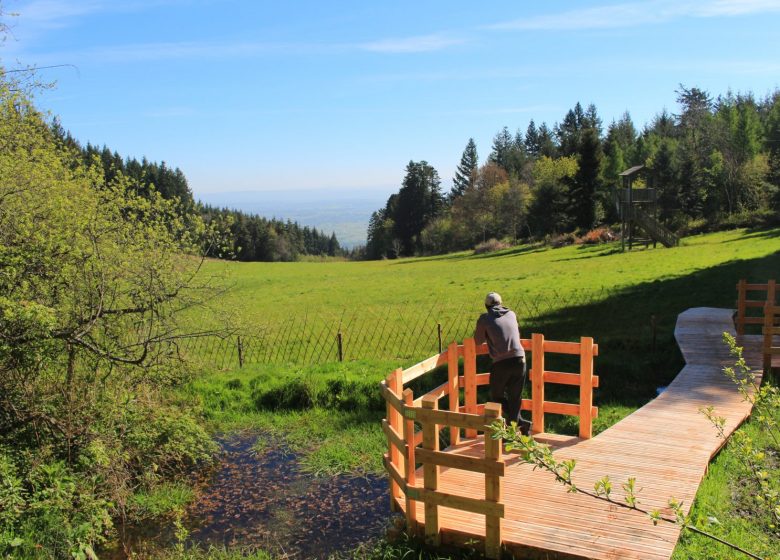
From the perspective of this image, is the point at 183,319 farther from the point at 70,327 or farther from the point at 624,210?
the point at 624,210

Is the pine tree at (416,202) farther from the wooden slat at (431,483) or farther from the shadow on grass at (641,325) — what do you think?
the wooden slat at (431,483)

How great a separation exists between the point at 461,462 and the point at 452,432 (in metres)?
2.59

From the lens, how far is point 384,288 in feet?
112

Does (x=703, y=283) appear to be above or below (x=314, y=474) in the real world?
above

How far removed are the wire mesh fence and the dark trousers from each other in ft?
16.4

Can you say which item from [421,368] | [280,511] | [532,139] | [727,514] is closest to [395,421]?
[421,368]

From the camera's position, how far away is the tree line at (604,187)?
177 feet

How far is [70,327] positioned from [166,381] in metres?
2.43

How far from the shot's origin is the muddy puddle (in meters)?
7.42

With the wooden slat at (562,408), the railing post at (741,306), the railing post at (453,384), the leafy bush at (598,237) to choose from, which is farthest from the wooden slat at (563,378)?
the leafy bush at (598,237)

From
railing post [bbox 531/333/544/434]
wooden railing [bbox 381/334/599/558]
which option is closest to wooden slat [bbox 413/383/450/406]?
wooden railing [bbox 381/334/599/558]

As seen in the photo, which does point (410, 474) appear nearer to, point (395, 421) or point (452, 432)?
point (395, 421)

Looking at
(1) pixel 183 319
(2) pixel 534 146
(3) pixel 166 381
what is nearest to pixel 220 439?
(3) pixel 166 381

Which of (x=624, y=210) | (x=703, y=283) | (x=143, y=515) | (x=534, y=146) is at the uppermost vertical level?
(x=534, y=146)
